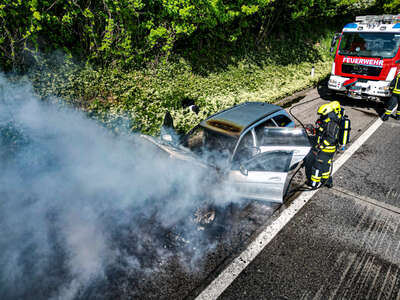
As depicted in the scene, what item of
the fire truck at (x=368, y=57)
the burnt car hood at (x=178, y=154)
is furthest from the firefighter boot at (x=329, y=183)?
the fire truck at (x=368, y=57)

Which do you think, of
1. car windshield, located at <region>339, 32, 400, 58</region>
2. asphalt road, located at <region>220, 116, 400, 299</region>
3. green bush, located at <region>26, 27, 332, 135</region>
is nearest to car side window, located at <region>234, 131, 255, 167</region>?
asphalt road, located at <region>220, 116, 400, 299</region>

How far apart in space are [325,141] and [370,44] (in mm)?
6789

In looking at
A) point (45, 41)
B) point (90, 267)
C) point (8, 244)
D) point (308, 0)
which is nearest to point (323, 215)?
point (90, 267)

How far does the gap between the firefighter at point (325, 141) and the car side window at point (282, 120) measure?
30.3 inches

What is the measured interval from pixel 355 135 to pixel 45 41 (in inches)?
381

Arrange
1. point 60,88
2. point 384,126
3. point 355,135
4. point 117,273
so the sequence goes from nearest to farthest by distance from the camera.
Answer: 1. point 117,273
2. point 60,88
3. point 355,135
4. point 384,126

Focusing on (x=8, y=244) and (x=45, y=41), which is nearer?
(x=8, y=244)

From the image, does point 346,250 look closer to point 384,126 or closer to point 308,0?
point 384,126

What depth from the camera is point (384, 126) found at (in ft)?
26.6

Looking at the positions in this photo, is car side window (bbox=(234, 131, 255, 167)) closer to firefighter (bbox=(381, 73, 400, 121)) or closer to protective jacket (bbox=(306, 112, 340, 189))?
protective jacket (bbox=(306, 112, 340, 189))

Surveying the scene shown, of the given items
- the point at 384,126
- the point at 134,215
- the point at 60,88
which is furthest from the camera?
the point at 384,126

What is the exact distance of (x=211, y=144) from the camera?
15.2 feet

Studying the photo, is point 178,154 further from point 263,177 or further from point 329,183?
point 329,183

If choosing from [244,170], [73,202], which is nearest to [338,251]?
[244,170]
